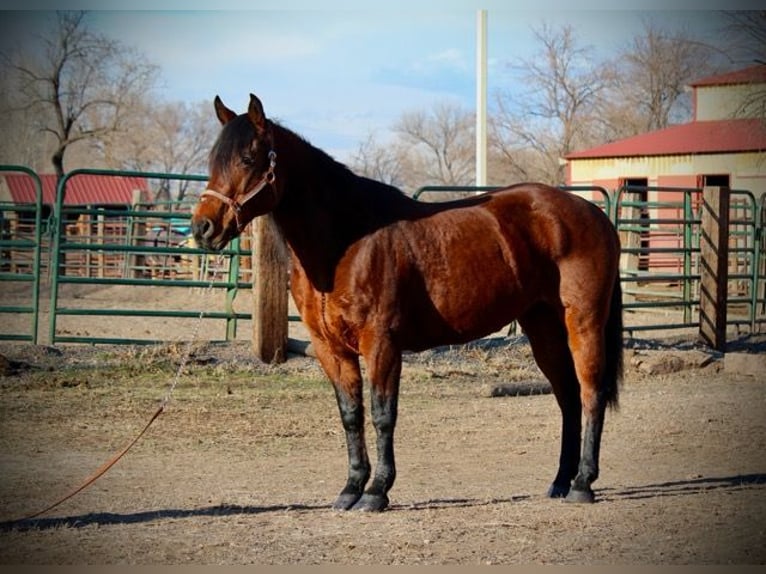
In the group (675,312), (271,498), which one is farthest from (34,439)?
(675,312)

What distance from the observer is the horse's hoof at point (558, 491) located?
499 cm

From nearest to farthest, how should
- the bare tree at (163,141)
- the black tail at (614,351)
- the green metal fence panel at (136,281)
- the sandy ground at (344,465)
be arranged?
1. the sandy ground at (344,465)
2. the black tail at (614,351)
3. the green metal fence panel at (136,281)
4. the bare tree at (163,141)

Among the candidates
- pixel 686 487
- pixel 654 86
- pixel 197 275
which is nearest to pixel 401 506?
pixel 686 487

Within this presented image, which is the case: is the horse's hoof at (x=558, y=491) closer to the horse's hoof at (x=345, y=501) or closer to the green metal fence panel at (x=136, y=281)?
the horse's hoof at (x=345, y=501)

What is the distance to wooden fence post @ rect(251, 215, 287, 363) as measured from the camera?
30.2 ft

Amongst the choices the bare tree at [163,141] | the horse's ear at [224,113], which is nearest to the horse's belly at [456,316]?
the horse's ear at [224,113]

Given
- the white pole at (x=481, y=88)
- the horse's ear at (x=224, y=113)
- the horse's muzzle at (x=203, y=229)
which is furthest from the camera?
the white pole at (x=481, y=88)

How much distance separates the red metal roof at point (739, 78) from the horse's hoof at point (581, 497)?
8.75 meters

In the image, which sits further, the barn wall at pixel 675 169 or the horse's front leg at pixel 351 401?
the barn wall at pixel 675 169

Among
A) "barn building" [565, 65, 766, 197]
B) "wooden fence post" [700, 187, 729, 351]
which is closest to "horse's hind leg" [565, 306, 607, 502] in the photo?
"wooden fence post" [700, 187, 729, 351]

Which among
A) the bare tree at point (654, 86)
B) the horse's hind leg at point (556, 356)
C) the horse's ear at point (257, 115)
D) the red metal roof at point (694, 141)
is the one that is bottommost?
the horse's hind leg at point (556, 356)

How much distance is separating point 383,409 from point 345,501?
0.47 metres

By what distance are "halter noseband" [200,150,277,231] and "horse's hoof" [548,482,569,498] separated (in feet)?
6.86

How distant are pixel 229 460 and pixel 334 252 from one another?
6.14ft
